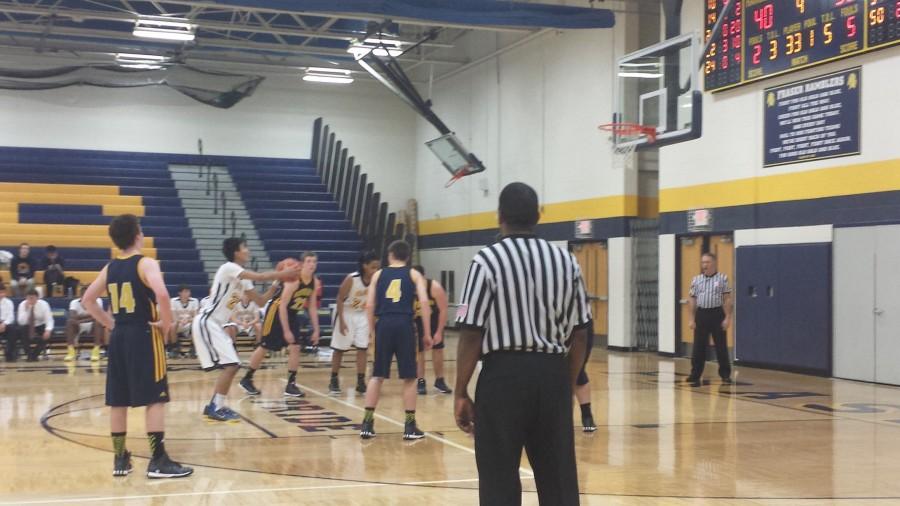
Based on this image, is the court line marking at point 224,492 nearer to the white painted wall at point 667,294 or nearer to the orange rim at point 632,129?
the orange rim at point 632,129

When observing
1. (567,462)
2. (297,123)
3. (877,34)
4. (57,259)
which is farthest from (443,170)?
(567,462)

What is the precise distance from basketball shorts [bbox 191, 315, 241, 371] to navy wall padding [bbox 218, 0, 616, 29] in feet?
33.4

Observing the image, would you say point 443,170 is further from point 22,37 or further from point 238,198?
point 22,37

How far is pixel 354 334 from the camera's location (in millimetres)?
13125

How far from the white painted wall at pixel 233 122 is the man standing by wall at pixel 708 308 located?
1838 cm

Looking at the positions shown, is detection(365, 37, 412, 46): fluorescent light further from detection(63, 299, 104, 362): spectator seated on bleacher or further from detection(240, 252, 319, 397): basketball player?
detection(240, 252, 319, 397): basketball player

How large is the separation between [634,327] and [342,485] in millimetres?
14535

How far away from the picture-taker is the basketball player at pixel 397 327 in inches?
364

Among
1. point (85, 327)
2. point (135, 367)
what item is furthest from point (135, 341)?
point (85, 327)

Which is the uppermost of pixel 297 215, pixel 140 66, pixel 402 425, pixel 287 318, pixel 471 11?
pixel 140 66

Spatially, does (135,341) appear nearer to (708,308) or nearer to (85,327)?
(708,308)

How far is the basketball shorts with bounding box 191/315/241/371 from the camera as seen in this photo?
10048mm

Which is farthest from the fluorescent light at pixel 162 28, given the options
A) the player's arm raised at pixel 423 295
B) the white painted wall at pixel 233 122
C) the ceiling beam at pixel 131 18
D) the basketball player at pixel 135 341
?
the basketball player at pixel 135 341

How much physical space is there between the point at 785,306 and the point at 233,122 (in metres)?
18.9
